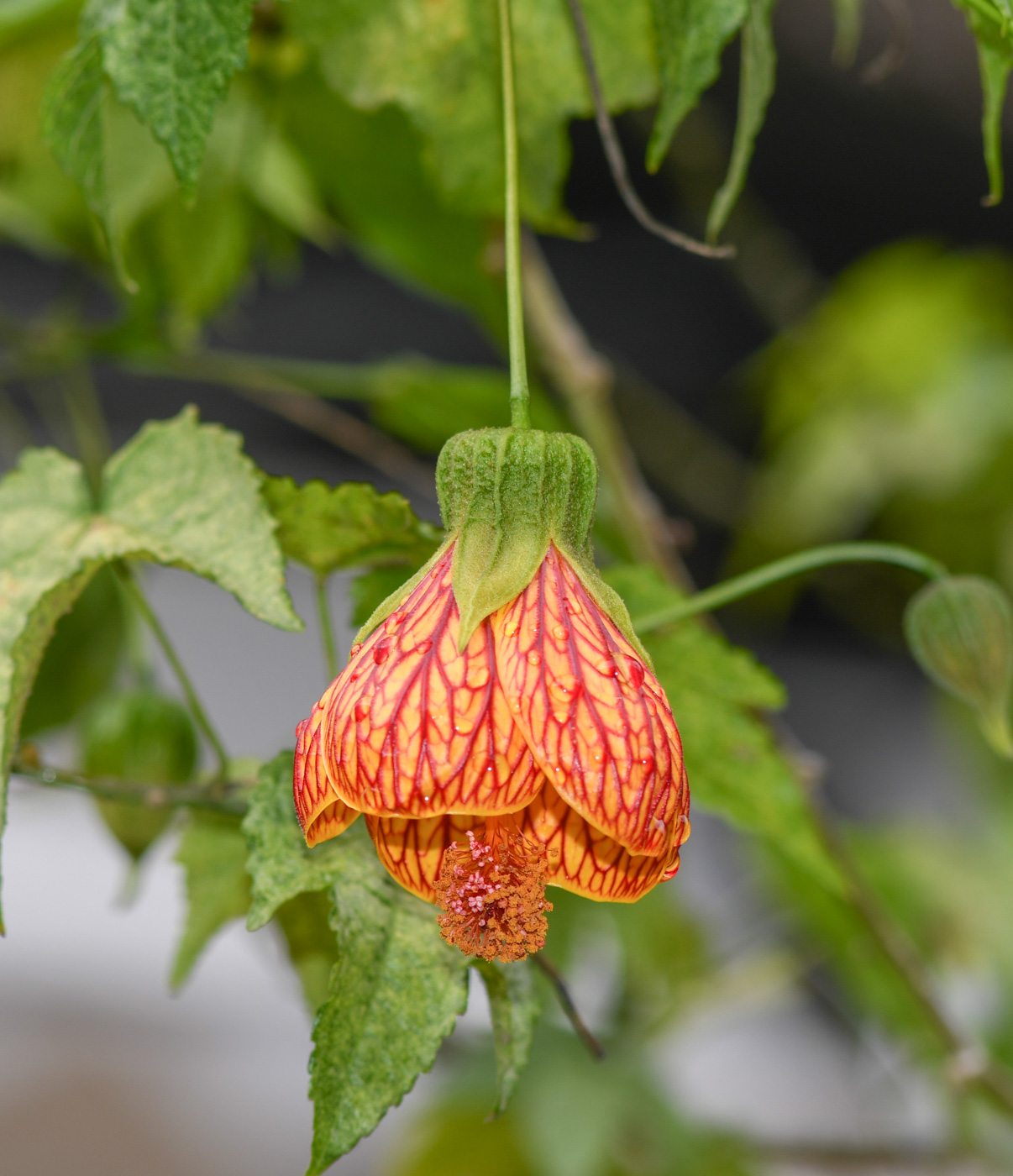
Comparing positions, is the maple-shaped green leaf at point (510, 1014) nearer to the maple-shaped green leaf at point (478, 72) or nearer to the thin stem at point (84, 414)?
the maple-shaped green leaf at point (478, 72)

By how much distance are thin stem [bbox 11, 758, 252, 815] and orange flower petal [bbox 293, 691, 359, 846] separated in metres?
0.09

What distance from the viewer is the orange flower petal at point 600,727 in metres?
0.20

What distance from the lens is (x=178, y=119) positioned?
0.24m

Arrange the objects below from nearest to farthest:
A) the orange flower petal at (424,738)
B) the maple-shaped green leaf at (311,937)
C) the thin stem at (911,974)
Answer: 1. the orange flower petal at (424,738)
2. the maple-shaped green leaf at (311,937)
3. the thin stem at (911,974)

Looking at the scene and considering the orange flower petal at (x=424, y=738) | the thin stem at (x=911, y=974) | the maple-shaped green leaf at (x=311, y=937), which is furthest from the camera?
the thin stem at (x=911, y=974)

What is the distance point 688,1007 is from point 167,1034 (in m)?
0.76

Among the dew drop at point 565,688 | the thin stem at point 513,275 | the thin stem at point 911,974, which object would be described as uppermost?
the thin stem at point 513,275

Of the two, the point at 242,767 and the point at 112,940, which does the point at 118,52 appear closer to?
the point at 242,767

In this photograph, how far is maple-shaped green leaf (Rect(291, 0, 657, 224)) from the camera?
1.13ft

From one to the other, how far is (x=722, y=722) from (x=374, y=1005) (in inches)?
6.0

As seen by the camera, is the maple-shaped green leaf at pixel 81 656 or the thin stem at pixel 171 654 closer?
the thin stem at pixel 171 654

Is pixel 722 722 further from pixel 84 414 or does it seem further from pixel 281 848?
pixel 84 414

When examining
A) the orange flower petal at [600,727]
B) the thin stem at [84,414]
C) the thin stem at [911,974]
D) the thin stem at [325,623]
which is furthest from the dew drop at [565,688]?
the thin stem at [84,414]

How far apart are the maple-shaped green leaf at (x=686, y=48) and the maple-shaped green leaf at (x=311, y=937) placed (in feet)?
0.65
